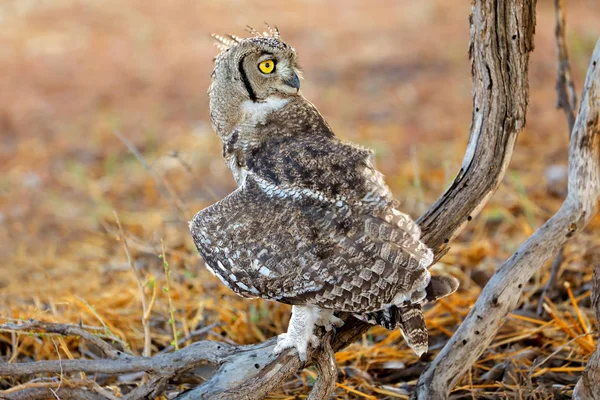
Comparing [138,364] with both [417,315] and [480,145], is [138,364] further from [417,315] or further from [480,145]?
[480,145]

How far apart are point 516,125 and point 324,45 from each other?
721cm

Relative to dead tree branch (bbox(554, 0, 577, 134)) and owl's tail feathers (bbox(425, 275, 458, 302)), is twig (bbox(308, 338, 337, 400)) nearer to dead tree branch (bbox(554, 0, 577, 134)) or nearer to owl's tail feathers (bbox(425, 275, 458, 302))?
owl's tail feathers (bbox(425, 275, 458, 302))

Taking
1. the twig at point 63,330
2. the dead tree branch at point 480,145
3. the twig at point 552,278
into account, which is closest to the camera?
the dead tree branch at point 480,145

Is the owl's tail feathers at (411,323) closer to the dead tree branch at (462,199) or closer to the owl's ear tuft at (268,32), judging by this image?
the dead tree branch at (462,199)

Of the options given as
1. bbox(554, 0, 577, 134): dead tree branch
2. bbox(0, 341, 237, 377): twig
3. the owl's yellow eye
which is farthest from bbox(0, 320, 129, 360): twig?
bbox(554, 0, 577, 134): dead tree branch

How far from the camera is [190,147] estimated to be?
7090mm

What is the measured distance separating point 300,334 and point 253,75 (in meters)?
1.09

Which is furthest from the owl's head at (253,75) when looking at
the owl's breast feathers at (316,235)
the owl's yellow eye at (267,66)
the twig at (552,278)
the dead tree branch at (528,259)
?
the twig at (552,278)

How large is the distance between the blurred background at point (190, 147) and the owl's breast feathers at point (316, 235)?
50cm

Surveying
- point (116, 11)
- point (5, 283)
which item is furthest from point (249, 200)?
point (116, 11)

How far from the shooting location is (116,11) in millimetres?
11047

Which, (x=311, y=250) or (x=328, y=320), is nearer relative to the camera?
(x=311, y=250)

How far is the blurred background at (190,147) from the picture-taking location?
147 inches

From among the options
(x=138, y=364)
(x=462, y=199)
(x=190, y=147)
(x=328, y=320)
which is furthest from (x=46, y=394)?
(x=190, y=147)
